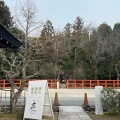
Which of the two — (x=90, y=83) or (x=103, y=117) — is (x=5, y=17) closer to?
(x=90, y=83)

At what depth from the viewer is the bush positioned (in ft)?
48.0

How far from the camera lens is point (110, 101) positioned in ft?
48.2

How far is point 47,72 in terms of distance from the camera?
46.8m

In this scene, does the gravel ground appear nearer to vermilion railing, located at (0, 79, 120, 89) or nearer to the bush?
the bush

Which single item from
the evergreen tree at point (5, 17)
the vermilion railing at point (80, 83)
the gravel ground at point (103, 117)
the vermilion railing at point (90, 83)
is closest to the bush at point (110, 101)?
the gravel ground at point (103, 117)

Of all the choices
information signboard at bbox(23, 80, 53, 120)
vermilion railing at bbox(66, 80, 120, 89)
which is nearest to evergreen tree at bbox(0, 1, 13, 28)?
vermilion railing at bbox(66, 80, 120, 89)

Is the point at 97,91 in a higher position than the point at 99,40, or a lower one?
lower

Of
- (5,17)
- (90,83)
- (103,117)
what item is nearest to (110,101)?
(103,117)

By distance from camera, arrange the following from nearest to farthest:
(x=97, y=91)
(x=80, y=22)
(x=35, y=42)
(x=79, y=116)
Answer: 1. (x=79, y=116)
2. (x=97, y=91)
3. (x=35, y=42)
4. (x=80, y=22)

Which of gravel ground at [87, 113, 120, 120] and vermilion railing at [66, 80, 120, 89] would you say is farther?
vermilion railing at [66, 80, 120, 89]

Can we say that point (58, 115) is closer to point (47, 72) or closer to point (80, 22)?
point (47, 72)

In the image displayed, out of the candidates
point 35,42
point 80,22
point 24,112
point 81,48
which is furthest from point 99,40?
point 24,112

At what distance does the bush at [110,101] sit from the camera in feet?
48.0

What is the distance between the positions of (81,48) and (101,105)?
3326 centimetres
